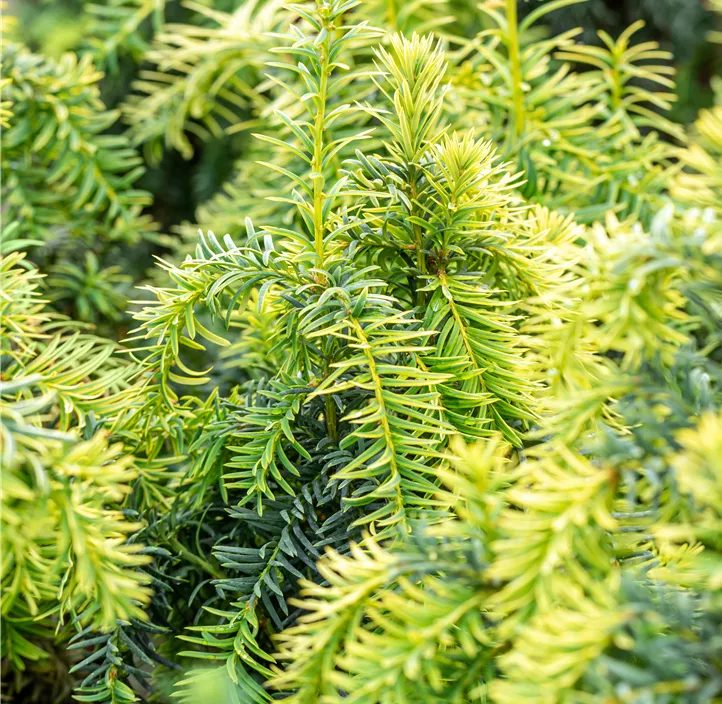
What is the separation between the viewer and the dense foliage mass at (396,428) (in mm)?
237

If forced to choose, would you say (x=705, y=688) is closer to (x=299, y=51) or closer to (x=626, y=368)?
(x=626, y=368)

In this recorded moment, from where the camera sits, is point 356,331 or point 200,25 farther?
point 200,25

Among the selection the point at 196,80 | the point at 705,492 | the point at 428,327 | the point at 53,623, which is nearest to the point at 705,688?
the point at 705,492

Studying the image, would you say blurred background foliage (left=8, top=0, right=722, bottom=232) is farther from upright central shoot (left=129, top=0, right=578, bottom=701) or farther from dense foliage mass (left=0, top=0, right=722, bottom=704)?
upright central shoot (left=129, top=0, right=578, bottom=701)

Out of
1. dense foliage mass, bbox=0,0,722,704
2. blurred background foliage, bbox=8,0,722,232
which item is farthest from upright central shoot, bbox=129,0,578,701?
blurred background foliage, bbox=8,0,722,232

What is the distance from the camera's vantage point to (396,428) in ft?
1.03

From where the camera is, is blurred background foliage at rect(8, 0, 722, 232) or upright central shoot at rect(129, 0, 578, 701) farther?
blurred background foliage at rect(8, 0, 722, 232)

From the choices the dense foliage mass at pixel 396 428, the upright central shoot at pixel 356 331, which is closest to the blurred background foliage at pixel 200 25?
the dense foliage mass at pixel 396 428

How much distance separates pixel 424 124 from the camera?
1.11 ft

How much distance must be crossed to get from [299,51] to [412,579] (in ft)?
0.74

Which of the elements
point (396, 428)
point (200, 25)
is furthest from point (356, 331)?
point (200, 25)

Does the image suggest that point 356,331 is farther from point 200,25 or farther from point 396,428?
point 200,25

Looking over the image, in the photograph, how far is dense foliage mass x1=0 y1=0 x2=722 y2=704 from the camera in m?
0.24

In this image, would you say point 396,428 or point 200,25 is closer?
point 396,428
